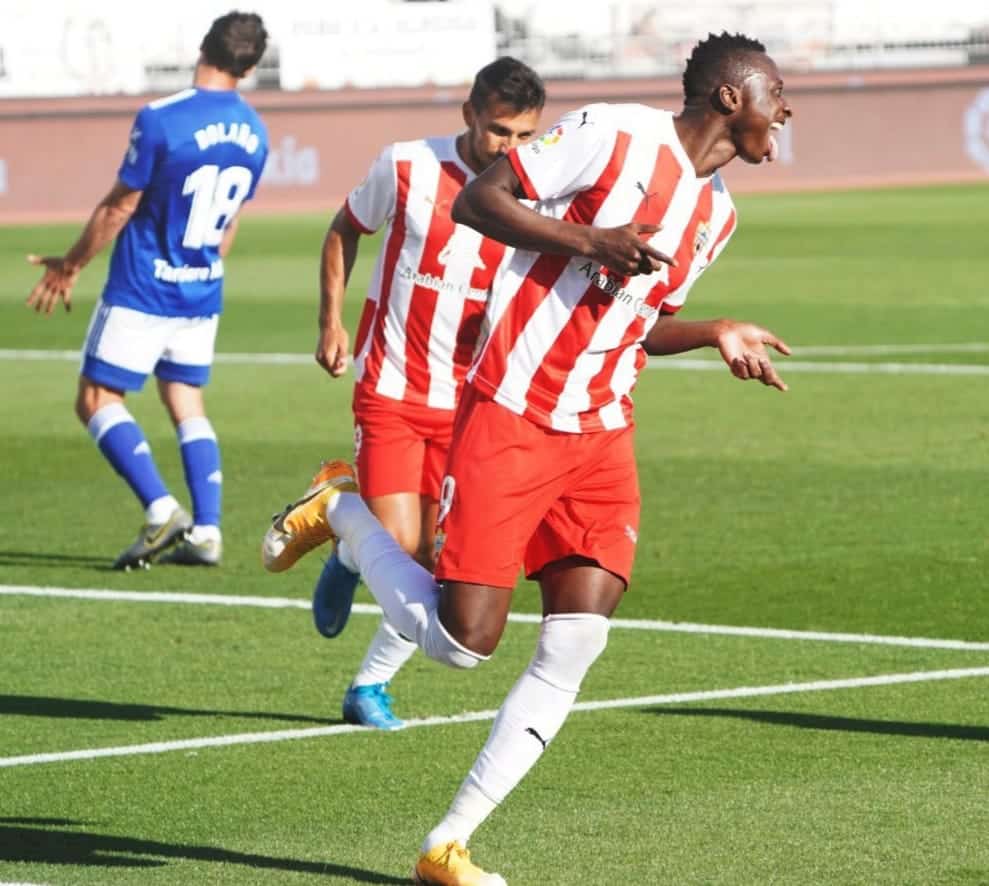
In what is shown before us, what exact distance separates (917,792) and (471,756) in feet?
4.65

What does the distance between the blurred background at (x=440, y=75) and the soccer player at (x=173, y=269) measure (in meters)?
29.9

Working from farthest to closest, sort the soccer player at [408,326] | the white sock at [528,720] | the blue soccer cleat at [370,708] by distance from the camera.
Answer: the soccer player at [408,326], the blue soccer cleat at [370,708], the white sock at [528,720]

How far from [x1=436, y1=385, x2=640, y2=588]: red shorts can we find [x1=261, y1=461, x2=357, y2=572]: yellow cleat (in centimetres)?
81

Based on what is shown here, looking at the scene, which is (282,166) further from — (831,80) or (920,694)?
(920,694)

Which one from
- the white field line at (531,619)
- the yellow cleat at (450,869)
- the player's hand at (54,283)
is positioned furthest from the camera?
the player's hand at (54,283)

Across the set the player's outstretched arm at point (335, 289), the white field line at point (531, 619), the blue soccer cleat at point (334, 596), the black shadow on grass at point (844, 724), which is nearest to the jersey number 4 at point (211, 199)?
the white field line at point (531, 619)

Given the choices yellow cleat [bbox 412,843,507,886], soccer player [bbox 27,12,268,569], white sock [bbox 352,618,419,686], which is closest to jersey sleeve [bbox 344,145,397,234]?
white sock [bbox 352,618,419,686]

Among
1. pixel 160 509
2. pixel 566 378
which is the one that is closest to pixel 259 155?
pixel 160 509

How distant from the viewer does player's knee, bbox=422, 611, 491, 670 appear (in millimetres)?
6094

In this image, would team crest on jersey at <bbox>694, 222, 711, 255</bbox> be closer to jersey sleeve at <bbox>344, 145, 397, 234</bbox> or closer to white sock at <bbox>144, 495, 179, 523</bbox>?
jersey sleeve at <bbox>344, 145, 397, 234</bbox>

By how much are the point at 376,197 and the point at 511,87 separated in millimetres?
795

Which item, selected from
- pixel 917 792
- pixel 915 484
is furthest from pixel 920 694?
pixel 915 484

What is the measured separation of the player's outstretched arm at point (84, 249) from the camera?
11047mm

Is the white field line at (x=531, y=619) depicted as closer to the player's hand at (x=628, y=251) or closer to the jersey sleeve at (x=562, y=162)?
the jersey sleeve at (x=562, y=162)
